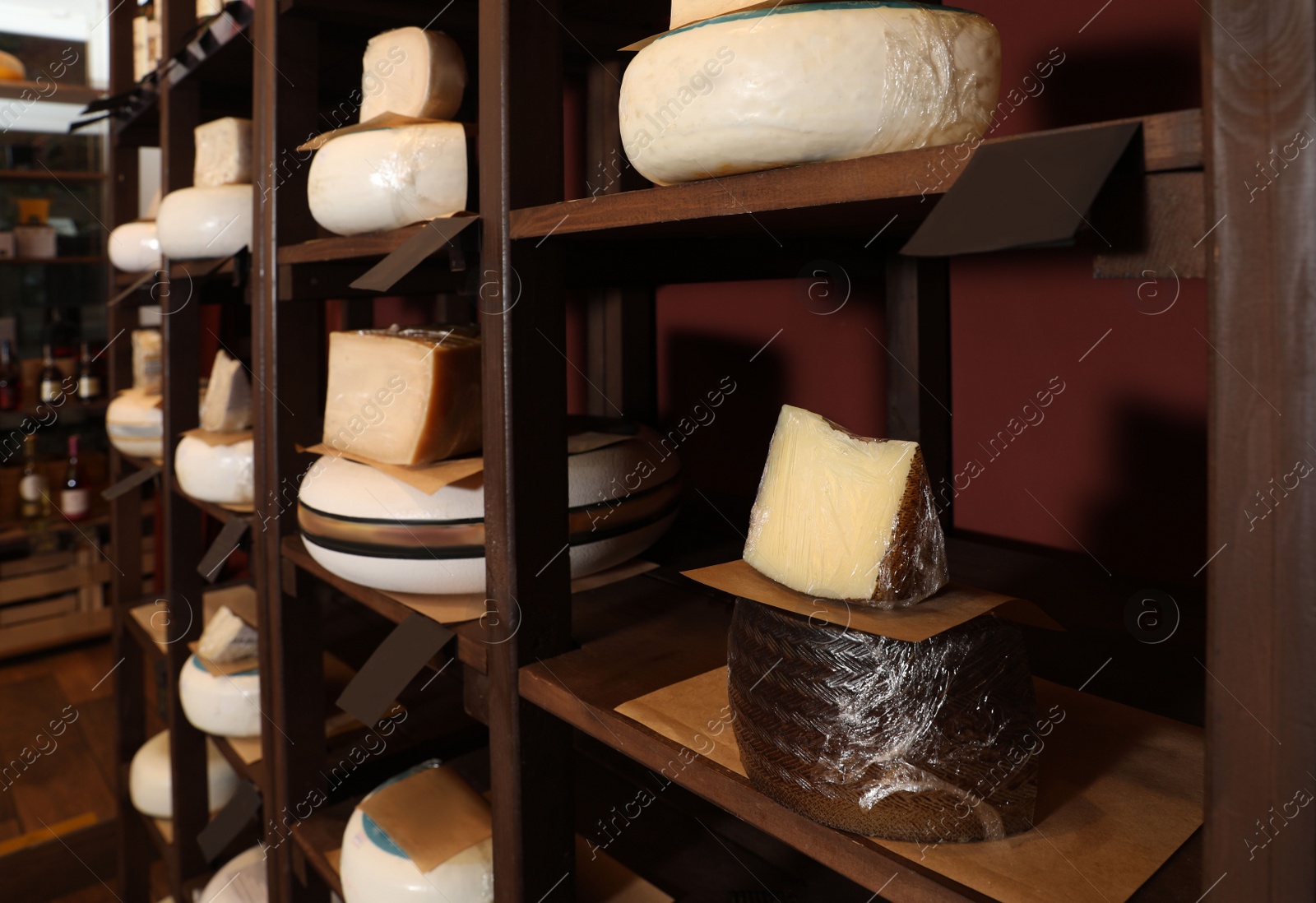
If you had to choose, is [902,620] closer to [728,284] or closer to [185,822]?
[728,284]

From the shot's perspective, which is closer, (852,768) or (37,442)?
(852,768)

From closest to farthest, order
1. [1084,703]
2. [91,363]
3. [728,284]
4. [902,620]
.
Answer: [902,620] < [1084,703] < [728,284] < [91,363]

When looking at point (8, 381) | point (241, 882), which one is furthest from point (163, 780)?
point (8, 381)

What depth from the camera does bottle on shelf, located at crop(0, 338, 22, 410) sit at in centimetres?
361

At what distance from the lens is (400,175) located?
0.96m

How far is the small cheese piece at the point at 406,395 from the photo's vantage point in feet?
3.15

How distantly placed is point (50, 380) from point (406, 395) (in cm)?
302

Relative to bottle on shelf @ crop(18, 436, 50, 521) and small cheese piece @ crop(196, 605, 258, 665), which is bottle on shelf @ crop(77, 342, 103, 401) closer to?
bottle on shelf @ crop(18, 436, 50, 521)

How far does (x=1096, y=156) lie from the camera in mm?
390

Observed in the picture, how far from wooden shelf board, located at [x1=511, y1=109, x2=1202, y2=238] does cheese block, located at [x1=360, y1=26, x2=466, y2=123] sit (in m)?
0.37

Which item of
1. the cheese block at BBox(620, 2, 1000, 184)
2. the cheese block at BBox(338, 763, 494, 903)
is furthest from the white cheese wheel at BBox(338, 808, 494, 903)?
the cheese block at BBox(620, 2, 1000, 184)

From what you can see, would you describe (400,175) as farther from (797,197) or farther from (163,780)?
(163,780)

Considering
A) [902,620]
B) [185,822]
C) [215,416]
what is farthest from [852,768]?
[185,822]

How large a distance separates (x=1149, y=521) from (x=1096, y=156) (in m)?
0.66
